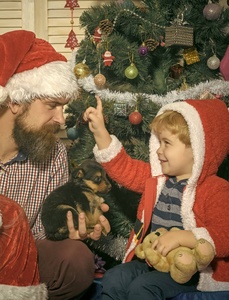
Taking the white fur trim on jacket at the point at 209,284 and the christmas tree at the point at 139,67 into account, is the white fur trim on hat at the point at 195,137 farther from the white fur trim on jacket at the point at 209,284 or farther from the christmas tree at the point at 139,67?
the christmas tree at the point at 139,67

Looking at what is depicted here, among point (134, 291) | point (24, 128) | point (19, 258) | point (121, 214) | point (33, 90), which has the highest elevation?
point (33, 90)

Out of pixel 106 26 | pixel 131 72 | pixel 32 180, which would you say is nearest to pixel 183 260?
pixel 32 180

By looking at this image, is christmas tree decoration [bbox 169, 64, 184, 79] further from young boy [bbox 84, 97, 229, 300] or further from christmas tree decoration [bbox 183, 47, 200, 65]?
young boy [bbox 84, 97, 229, 300]

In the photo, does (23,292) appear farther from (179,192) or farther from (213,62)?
(213,62)

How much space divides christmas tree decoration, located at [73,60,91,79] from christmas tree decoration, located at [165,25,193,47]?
524mm

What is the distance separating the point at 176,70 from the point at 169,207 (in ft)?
A: 3.50

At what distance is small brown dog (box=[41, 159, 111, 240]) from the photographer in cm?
176

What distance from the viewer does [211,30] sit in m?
2.51

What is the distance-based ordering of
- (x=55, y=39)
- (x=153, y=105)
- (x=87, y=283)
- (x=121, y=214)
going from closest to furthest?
(x=87, y=283) < (x=153, y=105) < (x=121, y=214) < (x=55, y=39)

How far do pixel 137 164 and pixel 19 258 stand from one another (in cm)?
73

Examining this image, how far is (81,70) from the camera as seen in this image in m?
2.56

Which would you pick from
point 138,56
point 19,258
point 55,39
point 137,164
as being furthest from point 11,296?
point 55,39

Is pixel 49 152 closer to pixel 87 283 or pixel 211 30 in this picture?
pixel 87 283

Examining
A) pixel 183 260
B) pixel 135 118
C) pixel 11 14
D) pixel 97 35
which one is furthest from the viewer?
pixel 11 14
